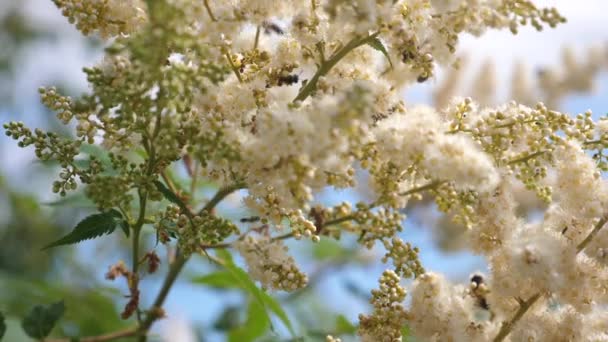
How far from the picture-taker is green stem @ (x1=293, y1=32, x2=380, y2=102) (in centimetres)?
203

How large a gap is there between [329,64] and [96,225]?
0.86m

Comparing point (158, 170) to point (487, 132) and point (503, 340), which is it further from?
point (503, 340)

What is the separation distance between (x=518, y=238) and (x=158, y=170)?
1.12 meters

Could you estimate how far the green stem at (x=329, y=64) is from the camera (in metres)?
2.03

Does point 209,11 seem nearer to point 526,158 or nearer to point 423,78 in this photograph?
point 423,78

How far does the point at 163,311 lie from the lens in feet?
8.71

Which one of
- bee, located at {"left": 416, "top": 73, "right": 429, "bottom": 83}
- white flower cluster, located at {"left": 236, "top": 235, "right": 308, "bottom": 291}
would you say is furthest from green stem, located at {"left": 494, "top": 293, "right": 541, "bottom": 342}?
bee, located at {"left": 416, "top": 73, "right": 429, "bottom": 83}

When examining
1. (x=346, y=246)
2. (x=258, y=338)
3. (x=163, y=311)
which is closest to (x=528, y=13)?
(x=163, y=311)

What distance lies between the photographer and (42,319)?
2596 mm

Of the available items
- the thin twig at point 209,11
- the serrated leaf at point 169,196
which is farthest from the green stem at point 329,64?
the serrated leaf at point 169,196

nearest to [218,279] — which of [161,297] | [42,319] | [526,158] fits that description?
[161,297]

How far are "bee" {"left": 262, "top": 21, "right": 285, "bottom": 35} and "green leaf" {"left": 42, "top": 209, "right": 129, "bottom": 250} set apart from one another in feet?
2.41

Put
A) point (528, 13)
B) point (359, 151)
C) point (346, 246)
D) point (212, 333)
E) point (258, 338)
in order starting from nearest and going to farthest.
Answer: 1. point (359, 151)
2. point (528, 13)
3. point (258, 338)
4. point (212, 333)
5. point (346, 246)

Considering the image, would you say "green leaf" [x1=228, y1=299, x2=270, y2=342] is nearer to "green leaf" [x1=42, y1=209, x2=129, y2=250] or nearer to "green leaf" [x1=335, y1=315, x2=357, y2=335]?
"green leaf" [x1=335, y1=315, x2=357, y2=335]
